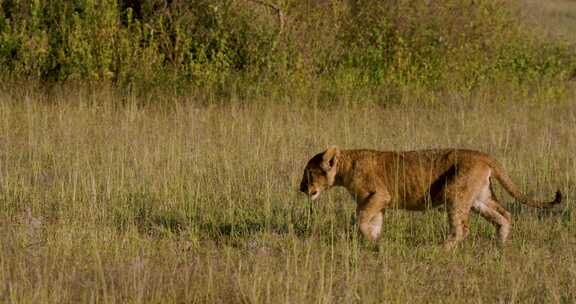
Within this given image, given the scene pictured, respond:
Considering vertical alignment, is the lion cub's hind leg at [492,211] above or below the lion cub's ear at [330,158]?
below

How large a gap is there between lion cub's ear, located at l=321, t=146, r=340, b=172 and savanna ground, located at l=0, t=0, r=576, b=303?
47 centimetres

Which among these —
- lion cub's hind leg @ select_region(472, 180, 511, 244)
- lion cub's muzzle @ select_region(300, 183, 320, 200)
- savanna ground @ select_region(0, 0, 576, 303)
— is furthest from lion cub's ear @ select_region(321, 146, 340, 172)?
lion cub's hind leg @ select_region(472, 180, 511, 244)

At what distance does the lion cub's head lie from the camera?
7.46 meters

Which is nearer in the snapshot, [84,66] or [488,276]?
[488,276]

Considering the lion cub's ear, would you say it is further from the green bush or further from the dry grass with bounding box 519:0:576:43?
the dry grass with bounding box 519:0:576:43

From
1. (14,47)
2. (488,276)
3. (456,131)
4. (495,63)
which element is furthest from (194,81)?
(488,276)

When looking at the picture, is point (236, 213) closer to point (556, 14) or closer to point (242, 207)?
point (242, 207)

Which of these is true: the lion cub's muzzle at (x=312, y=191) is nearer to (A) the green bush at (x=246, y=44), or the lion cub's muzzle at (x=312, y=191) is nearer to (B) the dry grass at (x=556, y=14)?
(A) the green bush at (x=246, y=44)

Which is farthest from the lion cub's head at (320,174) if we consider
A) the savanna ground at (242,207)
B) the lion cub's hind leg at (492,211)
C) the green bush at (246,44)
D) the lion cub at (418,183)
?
the green bush at (246,44)

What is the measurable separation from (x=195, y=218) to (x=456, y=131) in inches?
224

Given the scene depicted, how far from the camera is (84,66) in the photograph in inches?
564

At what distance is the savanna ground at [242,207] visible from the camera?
5.97 meters

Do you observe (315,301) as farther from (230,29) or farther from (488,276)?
(230,29)

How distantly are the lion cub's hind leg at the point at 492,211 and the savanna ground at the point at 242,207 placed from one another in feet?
0.47
